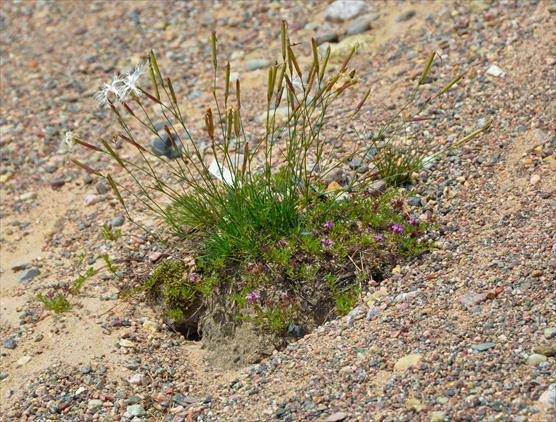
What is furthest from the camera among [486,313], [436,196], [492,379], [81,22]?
[81,22]

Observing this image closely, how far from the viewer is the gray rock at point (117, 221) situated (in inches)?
219

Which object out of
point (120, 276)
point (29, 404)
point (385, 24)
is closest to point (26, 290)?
point (120, 276)

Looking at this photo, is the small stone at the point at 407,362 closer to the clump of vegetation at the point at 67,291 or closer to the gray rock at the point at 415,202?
the gray rock at the point at 415,202

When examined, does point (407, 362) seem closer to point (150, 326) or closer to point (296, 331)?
point (296, 331)

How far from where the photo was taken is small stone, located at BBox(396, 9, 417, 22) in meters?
6.84

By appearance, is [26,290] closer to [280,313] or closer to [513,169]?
[280,313]

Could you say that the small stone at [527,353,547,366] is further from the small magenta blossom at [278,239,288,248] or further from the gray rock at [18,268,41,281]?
the gray rock at [18,268,41,281]

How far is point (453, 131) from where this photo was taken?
5.24 m

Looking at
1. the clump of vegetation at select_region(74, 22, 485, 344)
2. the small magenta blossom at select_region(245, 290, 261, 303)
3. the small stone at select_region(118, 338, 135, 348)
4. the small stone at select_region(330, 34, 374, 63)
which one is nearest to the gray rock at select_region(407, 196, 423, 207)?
the clump of vegetation at select_region(74, 22, 485, 344)

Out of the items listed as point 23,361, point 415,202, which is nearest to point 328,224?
point 415,202

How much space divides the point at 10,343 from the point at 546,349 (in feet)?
9.20

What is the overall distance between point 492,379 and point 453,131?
2122 millimetres

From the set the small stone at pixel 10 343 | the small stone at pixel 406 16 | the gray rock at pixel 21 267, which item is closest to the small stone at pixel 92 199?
the gray rock at pixel 21 267

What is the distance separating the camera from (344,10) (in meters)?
7.21
